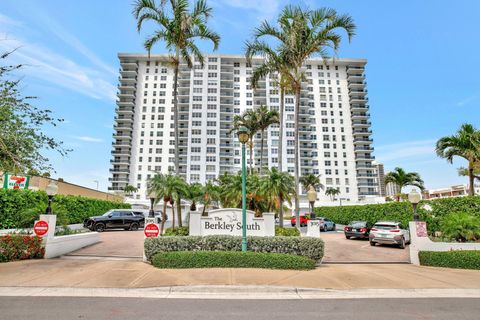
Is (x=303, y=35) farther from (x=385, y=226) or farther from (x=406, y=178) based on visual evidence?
(x=406, y=178)

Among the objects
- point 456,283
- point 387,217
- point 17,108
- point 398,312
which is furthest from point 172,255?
point 387,217

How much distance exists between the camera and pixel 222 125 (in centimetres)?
7494

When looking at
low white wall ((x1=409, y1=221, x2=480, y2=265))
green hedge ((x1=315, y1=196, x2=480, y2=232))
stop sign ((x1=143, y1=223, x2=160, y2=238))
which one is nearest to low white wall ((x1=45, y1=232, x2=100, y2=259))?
stop sign ((x1=143, y1=223, x2=160, y2=238))

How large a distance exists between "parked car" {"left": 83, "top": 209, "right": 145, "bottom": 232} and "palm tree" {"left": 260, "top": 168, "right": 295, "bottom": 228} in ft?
50.1

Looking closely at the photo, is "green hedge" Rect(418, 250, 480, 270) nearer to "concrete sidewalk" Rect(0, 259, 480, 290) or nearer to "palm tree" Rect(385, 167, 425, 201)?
"concrete sidewalk" Rect(0, 259, 480, 290)

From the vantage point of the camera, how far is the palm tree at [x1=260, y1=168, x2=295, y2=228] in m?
15.3

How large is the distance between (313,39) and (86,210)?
25.4 meters

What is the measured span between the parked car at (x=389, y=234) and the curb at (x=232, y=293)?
9.38 metres

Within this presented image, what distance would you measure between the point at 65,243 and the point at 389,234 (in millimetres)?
18189

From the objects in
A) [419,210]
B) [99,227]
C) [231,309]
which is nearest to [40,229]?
[231,309]

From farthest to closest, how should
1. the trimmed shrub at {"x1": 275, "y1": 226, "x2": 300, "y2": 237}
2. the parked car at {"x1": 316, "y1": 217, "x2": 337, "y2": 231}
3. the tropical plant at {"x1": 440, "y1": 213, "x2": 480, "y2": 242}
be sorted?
the parked car at {"x1": 316, "y1": 217, "x2": 337, "y2": 231}
the trimmed shrub at {"x1": 275, "y1": 226, "x2": 300, "y2": 237}
the tropical plant at {"x1": 440, "y1": 213, "x2": 480, "y2": 242}

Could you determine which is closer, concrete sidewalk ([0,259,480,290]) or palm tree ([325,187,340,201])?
concrete sidewalk ([0,259,480,290])

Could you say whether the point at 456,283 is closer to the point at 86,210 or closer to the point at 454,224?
the point at 454,224

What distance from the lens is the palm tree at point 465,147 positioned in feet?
65.1
